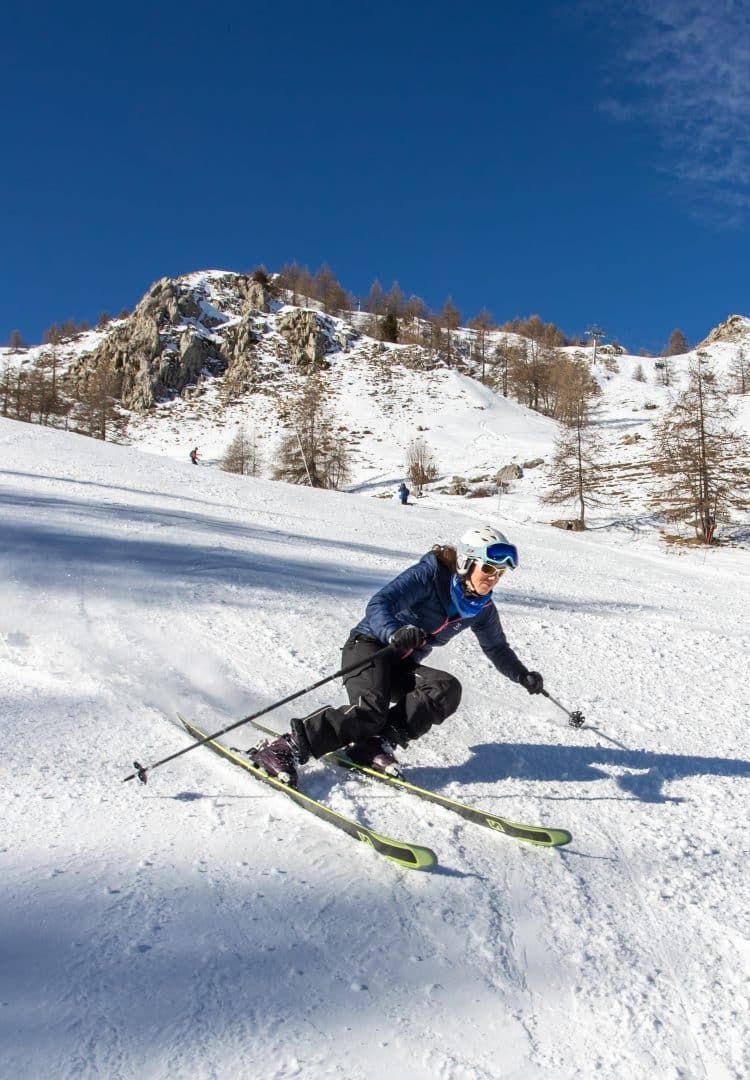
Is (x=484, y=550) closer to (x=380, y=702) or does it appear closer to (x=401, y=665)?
(x=401, y=665)

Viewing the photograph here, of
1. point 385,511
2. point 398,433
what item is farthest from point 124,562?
point 398,433

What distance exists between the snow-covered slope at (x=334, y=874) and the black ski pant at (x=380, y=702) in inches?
10.9

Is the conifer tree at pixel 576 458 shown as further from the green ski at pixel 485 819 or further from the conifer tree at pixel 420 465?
the green ski at pixel 485 819

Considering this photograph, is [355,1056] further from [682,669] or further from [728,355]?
[728,355]

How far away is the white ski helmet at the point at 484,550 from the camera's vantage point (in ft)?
12.5

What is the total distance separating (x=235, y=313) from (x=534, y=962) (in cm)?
9901

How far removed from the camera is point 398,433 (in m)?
60.3

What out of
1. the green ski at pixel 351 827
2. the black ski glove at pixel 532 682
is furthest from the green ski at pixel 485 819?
the black ski glove at pixel 532 682

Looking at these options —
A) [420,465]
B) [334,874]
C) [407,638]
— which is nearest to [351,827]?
[334,874]

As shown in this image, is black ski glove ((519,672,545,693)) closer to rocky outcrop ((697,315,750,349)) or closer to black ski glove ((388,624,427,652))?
black ski glove ((388,624,427,652))

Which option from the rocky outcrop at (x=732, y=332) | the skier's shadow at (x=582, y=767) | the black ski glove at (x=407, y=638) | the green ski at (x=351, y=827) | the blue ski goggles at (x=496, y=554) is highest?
the rocky outcrop at (x=732, y=332)

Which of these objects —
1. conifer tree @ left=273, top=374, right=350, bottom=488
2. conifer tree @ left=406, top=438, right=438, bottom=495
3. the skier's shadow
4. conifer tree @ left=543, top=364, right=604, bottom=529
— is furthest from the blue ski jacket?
conifer tree @ left=273, top=374, right=350, bottom=488

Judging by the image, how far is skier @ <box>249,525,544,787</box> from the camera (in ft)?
12.0

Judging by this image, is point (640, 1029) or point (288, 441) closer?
point (640, 1029)
